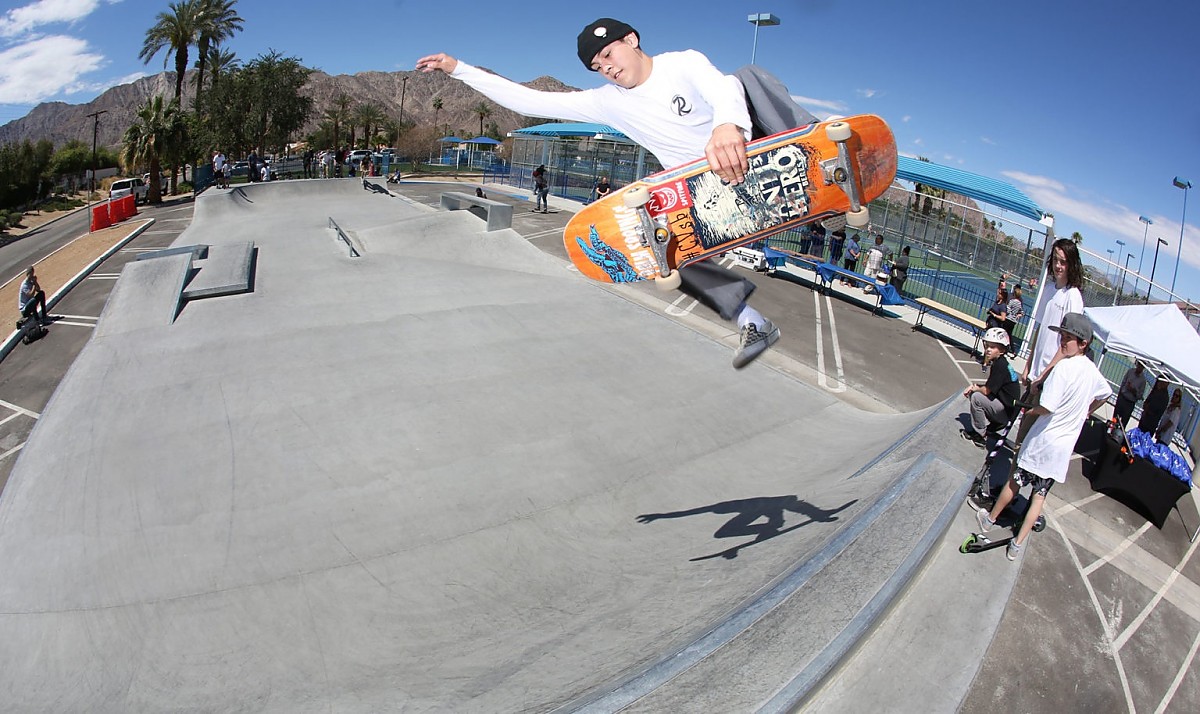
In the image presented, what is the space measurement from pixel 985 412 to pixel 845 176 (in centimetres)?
428

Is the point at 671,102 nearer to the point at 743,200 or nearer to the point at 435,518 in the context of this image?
the point at 743,200

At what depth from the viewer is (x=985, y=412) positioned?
711 cm

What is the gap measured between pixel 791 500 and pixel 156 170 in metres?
36.7

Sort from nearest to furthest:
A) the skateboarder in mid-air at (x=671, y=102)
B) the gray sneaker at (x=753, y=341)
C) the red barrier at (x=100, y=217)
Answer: the skateboarder in mid-air at (x=671, y=102), the gray sneaker at (x=753, y=341), the red barrier at (x=100, y=217)

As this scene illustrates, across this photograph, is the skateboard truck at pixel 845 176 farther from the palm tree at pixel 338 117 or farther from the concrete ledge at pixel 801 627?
the palm tree at pixel 338 117

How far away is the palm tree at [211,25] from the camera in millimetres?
42500

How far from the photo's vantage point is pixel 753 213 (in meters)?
4.70

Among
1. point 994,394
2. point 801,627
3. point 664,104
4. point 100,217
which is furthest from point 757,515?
point 100,217

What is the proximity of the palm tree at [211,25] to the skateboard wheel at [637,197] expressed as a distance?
170ft

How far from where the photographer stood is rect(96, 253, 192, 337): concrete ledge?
411 inches

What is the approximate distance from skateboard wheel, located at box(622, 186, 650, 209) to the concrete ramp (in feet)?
9.27

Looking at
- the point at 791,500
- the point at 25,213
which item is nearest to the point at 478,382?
the point at 791,500

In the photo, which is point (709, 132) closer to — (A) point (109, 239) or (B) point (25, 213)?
(A) point (109, 239)

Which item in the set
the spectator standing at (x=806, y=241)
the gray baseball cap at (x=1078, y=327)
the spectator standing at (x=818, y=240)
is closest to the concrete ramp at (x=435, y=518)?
the gray baseball cap at (x=1078, y=327)
